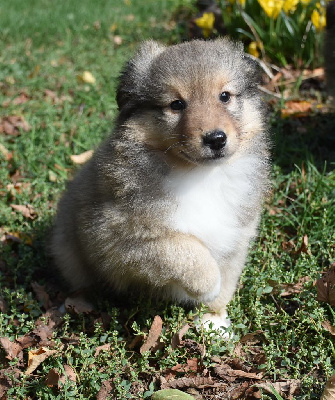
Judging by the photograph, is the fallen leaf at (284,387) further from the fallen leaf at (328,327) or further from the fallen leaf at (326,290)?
the fallen leaf at (326,290)

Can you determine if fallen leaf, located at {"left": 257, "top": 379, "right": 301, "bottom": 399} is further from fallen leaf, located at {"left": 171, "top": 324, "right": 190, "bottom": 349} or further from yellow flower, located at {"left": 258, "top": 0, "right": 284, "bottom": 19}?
yellow flower, located at {"left": 258, "top": 0, "right": 284, "bottom": 19}

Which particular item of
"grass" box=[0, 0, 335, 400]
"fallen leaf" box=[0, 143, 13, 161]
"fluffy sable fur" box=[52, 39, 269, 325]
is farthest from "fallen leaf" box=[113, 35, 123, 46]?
"fluffy sable fur" box=[52, 39, 269, 325]

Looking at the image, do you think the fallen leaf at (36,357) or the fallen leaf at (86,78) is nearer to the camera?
the fallen leaf at (36,357)

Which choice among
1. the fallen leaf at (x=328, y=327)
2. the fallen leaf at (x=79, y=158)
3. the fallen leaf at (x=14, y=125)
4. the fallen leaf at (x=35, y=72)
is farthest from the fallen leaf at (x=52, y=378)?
the fallen leaf at (x=35, y=72)

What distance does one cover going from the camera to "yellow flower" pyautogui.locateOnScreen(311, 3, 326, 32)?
5.05 metres

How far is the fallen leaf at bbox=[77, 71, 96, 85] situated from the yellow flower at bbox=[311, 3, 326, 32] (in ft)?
7.95

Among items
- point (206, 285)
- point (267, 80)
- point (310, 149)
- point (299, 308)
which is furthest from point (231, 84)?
point (267, 80)

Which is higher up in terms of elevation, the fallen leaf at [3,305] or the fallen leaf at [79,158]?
the fallen leaf at [79,158]

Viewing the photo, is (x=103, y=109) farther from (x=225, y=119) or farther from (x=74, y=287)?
(x=225, y=119)

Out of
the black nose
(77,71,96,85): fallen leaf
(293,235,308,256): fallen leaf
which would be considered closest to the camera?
the black nose

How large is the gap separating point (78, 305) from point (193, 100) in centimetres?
156

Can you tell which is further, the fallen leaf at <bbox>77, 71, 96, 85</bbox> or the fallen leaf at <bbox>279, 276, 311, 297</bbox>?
the fallen leaf at <bbox>77, 71, 96, 85</bbox>

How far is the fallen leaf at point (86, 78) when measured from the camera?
5914 millimetres

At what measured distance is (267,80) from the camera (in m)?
5.44
